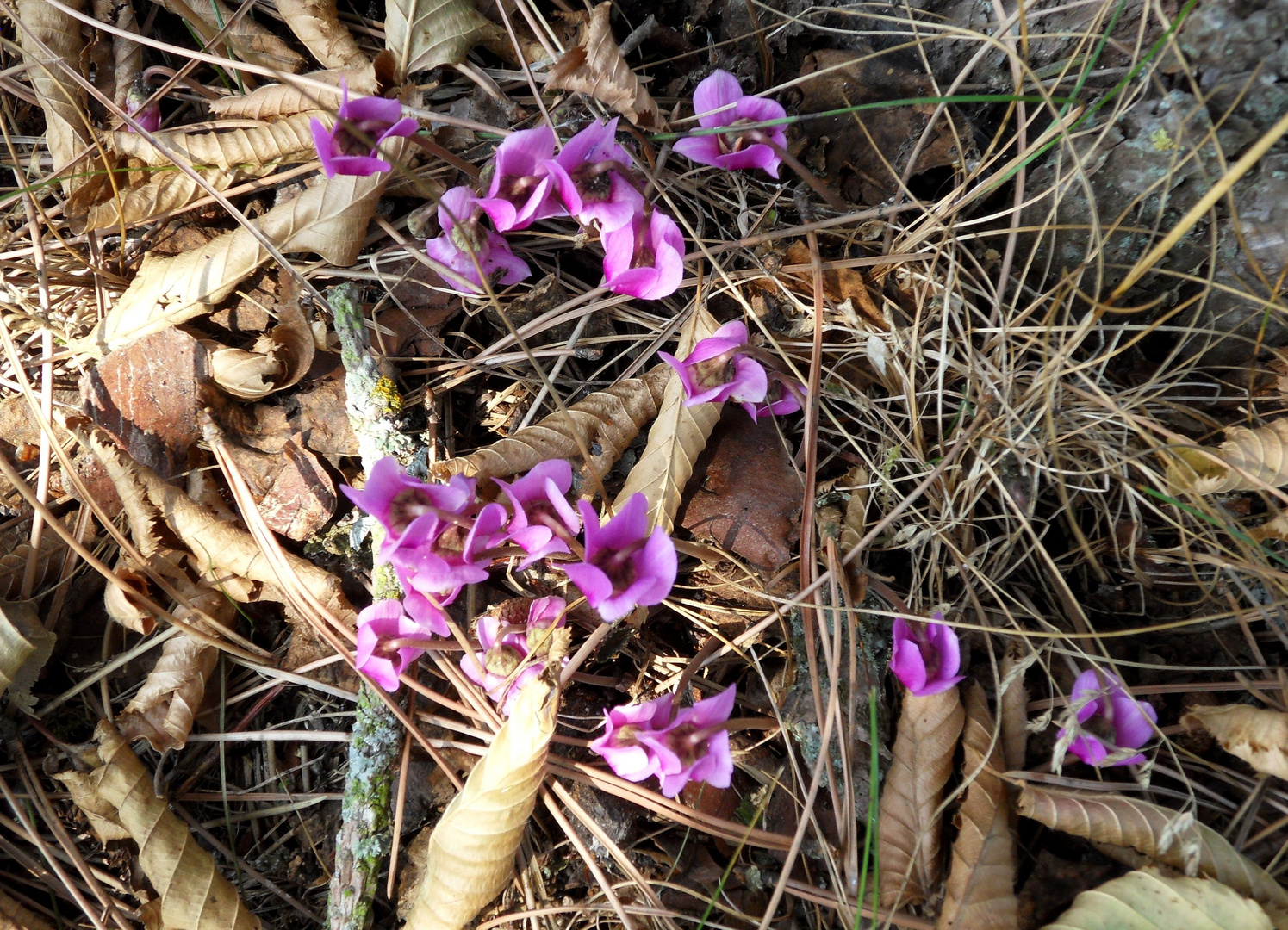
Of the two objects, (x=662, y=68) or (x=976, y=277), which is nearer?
(x=976, y=277)

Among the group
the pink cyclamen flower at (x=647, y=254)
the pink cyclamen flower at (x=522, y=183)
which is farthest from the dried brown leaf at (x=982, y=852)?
the pink cyclamen flower at (x=522, y=183)

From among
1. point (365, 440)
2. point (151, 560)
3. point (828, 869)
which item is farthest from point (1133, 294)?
point (151, 560)

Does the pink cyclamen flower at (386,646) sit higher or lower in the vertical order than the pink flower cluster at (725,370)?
lower

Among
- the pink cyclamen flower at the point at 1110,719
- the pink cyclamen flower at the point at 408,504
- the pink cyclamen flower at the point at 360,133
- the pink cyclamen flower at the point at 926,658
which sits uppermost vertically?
the pink cyclamen flower at the point at 360,133

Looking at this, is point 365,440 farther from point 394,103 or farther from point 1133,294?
point 1133,294

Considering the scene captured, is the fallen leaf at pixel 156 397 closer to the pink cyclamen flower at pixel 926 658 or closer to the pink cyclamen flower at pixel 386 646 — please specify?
the pink cyclamen flower at pixel 386 646

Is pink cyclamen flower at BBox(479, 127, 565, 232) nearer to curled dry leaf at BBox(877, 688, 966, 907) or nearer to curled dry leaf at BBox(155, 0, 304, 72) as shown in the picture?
curled dry leaf at BBox(155, 0, 304, 72)
